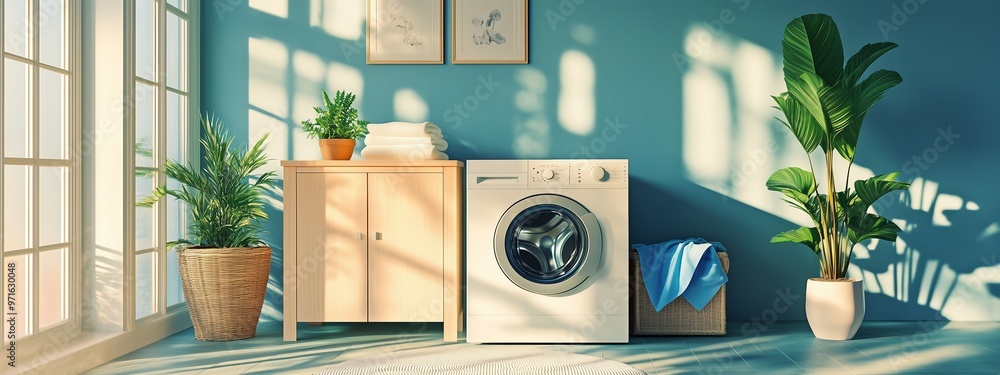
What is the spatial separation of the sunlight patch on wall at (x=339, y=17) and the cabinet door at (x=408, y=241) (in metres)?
0.98

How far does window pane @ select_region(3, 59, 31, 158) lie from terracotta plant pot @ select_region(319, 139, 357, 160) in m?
1.24

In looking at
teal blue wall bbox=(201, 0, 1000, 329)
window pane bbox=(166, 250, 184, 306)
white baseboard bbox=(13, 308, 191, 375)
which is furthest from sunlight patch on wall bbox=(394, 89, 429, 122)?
white baseboard bbox=(13, 308, 191, 375)

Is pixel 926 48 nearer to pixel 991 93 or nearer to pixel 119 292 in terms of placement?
pixel 991 93

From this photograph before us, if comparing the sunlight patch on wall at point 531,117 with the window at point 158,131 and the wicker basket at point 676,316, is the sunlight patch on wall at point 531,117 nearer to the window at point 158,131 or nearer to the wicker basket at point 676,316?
the wicker basket at point 676,316

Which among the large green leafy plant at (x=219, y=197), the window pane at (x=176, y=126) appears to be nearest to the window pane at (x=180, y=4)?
the window pane at (x=176, y=126)

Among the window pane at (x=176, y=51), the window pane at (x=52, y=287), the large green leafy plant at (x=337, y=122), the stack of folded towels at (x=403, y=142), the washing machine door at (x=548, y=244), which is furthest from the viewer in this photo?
the window pane at (x=176, y=51)

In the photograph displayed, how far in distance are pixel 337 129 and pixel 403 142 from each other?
332 mm

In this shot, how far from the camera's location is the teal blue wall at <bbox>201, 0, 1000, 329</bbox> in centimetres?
424

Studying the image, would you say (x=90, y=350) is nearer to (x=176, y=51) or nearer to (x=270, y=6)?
(x=176, y=51)

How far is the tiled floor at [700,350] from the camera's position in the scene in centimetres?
315

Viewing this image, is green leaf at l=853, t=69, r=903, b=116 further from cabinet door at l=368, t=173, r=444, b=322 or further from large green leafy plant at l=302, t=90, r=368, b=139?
large green leafy plant at l=302, t=90, r=368, b=139

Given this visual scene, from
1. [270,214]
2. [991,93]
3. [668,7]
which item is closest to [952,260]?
[991,93]

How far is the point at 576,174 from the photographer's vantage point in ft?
11.9

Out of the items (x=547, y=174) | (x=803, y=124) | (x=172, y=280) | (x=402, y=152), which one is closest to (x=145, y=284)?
(x=172, y=280)
